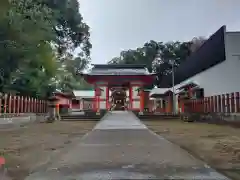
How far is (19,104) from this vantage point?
2097cm

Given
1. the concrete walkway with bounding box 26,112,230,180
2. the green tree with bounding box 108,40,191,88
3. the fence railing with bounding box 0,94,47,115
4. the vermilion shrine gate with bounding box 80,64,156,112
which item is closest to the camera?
the concrete walkway with bounding box 26,112,230,180

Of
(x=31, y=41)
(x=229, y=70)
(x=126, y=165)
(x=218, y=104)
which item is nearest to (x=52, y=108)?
(x=31, y=41)

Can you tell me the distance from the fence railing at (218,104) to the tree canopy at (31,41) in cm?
1215

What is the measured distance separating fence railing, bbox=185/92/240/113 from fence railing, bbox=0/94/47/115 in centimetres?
1282

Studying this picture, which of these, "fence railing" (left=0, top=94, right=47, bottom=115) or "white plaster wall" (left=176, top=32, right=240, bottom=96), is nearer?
"fence railing" (left=0, top=94, right=47, bottom=115)

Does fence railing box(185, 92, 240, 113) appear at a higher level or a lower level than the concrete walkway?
higher

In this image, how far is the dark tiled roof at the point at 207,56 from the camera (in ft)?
79.0

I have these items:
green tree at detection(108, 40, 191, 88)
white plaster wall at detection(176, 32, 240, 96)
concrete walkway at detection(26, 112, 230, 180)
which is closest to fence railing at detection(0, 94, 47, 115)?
concrete walkway at detection(26, 112, 230, 180)

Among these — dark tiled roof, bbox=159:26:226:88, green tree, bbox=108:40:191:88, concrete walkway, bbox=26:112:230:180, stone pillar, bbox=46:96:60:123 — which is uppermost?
green tree, bbox=108:40:191:88

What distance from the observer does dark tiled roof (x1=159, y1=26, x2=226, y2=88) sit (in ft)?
79.0

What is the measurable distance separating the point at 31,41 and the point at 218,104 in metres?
13.9

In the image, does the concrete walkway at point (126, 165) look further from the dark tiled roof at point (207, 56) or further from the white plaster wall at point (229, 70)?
the dark tiled roof at point (207, 56)

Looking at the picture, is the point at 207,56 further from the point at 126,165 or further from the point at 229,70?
the point at 126,165

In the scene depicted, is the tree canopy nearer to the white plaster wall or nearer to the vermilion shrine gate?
the vermilion shrine gate
